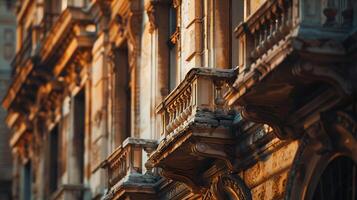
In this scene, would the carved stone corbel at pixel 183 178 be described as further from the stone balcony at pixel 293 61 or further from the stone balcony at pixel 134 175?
the stone balcony at pixel 293 61

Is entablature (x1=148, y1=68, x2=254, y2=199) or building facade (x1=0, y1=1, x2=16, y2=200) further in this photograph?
building facade (x1=0, y1=1, x2=16, y2=200)

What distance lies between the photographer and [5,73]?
48.8 meters

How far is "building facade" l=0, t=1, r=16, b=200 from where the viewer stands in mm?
47469

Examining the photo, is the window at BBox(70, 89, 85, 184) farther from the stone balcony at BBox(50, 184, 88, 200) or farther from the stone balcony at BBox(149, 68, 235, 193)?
the stone balcony at BBox(149, 68, 235, 193)

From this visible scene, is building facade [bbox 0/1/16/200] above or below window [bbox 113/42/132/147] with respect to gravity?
above

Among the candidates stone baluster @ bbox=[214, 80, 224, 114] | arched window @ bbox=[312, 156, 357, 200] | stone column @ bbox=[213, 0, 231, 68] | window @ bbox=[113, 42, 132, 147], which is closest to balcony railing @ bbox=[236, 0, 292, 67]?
arched window @ bbox=[312, 156, 357, 200]

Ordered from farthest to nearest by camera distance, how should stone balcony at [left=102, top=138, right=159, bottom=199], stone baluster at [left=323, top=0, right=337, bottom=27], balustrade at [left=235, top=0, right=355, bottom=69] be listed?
stone balcony at [left=102, top=138, right=159, bottom=199]
stone baluster at [left=323, top=0, right=337, bottom=27]
balustrade at [left=235, top=0, right=355, bottom=69]

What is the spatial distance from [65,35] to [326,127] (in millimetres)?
16715

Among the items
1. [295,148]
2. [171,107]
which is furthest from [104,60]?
[295,148]

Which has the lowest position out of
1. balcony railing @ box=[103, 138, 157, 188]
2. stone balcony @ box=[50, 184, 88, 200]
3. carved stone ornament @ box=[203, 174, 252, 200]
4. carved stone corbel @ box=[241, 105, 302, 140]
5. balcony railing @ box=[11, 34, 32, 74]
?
carved stone ornament @ box=[203, 174, 252, 200]

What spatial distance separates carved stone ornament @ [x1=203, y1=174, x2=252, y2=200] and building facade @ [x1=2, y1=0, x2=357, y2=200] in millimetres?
26

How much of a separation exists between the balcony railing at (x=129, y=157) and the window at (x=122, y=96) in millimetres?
2503

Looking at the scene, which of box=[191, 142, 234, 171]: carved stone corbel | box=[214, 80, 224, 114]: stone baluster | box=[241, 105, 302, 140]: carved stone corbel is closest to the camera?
box=[241, 105, 302, 140]: carved stone corbel

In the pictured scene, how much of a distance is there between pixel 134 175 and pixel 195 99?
4.81m
